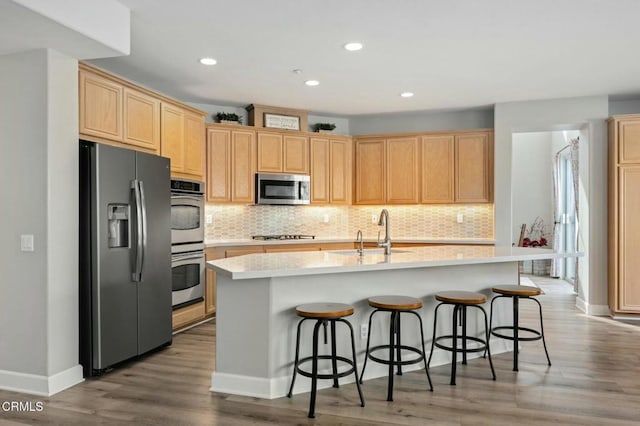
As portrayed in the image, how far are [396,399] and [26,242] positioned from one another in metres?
2.79

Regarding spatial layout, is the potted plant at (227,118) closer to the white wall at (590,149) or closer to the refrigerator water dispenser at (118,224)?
the refrigerator water dispenser at (118,224)

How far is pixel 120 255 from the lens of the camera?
358 cm

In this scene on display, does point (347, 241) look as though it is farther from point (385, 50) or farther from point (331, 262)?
point (331, 262)

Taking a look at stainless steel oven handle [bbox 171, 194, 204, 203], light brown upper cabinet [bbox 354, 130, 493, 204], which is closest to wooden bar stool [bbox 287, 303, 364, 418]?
stainless steel oven handle [bbox 171, 194, 204, 203]

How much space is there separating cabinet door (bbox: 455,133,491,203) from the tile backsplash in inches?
10.2

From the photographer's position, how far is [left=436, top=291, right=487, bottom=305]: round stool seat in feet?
10.6

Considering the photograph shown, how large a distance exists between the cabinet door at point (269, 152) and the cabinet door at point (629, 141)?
416 centimetres

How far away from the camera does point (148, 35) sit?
3676 millimetres

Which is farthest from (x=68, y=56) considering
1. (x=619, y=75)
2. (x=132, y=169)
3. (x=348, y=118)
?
(x=619, y=75)

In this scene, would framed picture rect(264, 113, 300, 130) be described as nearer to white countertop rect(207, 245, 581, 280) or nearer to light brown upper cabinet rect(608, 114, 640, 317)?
white countertop rect(207, 245, 581, 280)

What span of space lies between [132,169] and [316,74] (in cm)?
213

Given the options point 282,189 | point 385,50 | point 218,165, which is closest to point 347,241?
point 282,189

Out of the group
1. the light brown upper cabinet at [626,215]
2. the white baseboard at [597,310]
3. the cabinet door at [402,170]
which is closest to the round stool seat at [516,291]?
the light brown upper cabinet at [626,215]

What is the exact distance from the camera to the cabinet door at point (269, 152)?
6066 millimetres
